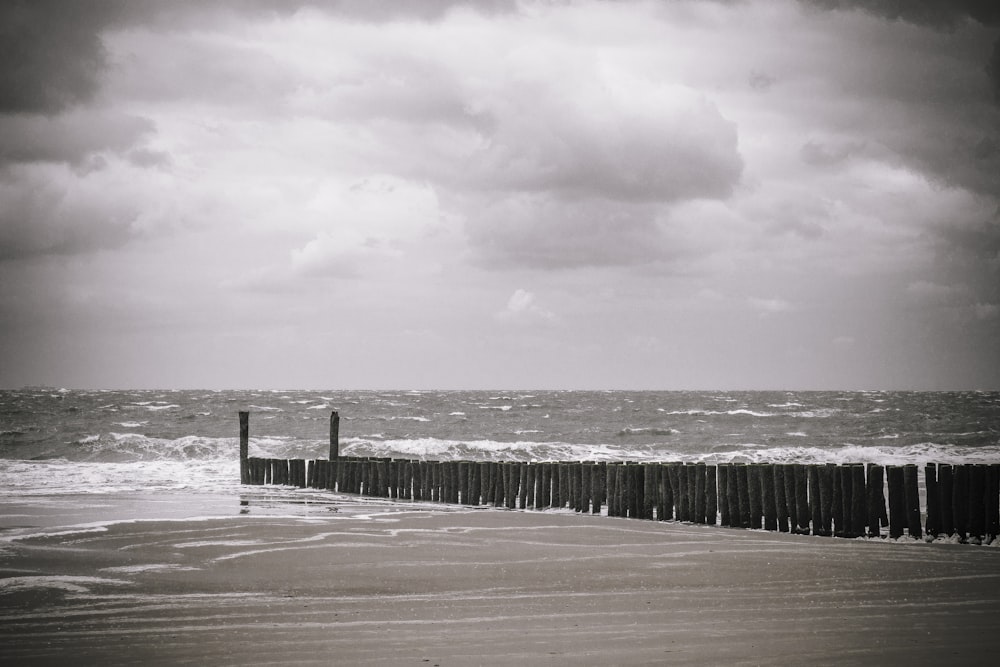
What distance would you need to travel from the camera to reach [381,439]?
49500 mm

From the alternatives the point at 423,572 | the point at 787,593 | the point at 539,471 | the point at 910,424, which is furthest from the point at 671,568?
the point at 910,424

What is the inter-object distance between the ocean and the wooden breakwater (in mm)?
4251

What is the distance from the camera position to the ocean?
22859 mm

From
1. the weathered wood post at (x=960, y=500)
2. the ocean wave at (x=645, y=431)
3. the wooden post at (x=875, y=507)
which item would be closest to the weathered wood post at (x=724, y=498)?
the wooden post at (x=875, y=507)

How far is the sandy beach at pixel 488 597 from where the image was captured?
272 inches

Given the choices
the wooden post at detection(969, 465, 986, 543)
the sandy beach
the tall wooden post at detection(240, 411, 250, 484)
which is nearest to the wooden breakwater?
the wooden post at detection(969, 465, 986, 543)

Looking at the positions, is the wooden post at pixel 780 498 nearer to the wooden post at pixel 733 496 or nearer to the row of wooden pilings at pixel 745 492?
the row of wooden pilings at pixel 745 492

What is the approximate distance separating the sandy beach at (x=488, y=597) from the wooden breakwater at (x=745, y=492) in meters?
0.57

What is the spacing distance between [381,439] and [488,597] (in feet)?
134

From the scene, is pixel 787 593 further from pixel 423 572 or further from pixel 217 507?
pixel 217 507

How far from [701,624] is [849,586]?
2.59m

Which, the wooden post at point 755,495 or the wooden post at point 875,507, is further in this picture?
the wooden post at point 755,495

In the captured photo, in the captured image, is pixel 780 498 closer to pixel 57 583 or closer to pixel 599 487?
pixel 599 487

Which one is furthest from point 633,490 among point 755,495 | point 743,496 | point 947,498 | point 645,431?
point 645,431
